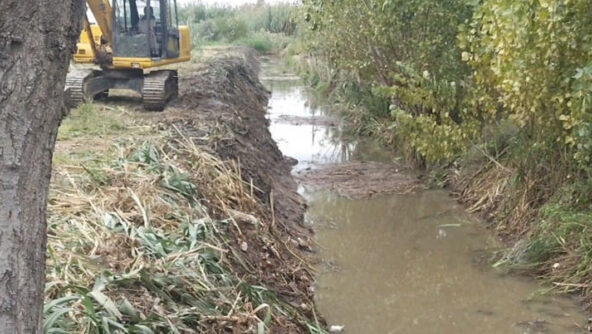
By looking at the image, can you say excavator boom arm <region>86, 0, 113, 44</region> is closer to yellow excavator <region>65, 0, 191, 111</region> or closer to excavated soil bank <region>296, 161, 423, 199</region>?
yellow excavator <region>65, 0, 191, 111</region>

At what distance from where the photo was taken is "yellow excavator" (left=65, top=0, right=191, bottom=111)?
11375 millimetres

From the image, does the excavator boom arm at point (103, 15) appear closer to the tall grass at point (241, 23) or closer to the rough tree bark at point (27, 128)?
the rough tree bark at point (27, 128)

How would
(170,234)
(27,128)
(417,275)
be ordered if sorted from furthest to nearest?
(417,275)
(170,234)
(27,128)

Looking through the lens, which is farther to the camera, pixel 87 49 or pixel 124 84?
pixel 87 49

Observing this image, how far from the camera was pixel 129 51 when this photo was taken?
11523 millimetres

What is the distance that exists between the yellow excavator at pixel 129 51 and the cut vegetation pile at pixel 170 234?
3.76 feet

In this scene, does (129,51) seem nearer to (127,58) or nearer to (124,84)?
(127,58)


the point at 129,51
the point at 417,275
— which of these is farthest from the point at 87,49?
the point at 417,275

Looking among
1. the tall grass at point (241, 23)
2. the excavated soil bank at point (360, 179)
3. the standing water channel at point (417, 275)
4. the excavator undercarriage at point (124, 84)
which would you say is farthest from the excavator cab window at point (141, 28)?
the tall grass at point (241, 23)

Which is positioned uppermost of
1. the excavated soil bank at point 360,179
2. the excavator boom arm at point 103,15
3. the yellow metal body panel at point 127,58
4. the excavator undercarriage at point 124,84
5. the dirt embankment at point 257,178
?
the excavator boom arm at point 103,15

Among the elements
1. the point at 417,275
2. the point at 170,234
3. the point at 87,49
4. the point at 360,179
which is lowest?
the point at 417,275

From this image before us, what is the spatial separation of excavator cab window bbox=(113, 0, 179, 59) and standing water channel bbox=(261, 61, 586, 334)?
3.37m

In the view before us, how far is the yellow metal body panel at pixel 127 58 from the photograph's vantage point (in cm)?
1150

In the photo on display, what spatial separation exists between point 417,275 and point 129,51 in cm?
627
